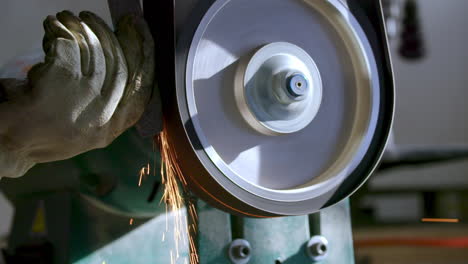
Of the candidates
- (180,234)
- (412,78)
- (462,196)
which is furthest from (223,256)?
(412,78)

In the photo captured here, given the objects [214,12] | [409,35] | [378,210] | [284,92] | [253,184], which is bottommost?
[378,210]

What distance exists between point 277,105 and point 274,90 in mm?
24

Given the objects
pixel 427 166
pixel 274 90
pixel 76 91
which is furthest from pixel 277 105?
pixel 427 166

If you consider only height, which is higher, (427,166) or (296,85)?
(296,85)

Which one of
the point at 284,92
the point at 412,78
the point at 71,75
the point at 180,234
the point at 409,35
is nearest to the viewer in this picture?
the point at 71,75

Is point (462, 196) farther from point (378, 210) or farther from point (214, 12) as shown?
point (214, 12)

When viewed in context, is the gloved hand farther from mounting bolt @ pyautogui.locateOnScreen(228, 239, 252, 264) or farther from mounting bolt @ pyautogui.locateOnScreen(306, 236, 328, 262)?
mounting bolt @ pyautogui.locateOnScreen(306, 236, 328, 262)

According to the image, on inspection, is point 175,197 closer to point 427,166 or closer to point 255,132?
point 255,132

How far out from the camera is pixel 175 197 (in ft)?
3.22

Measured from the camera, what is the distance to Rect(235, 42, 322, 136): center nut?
30.9 inches

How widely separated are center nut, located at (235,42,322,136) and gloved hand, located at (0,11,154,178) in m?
0.15

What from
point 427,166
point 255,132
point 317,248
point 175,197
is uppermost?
point 255,132

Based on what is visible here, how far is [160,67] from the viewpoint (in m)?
0.74

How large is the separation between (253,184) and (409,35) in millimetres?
4079
